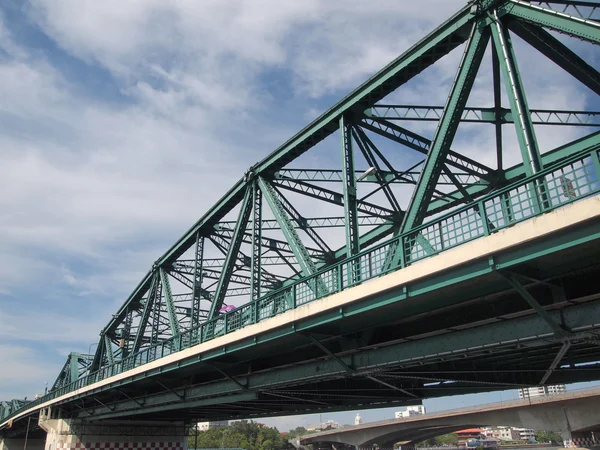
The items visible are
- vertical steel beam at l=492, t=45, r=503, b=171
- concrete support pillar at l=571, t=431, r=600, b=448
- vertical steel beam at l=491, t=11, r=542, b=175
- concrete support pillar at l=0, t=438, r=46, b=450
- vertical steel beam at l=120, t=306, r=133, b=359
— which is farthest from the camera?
concrete support pillar at l=0, t=438, r=46, b=450

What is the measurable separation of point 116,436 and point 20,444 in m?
47.9

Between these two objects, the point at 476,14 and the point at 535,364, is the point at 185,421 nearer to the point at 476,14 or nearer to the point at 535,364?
the point at 535,364

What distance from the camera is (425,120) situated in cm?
1869

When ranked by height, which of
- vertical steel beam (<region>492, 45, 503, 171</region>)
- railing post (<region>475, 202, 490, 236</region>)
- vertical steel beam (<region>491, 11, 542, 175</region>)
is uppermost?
vertical steel beam (<region>492, 45, 503, 171</region>)

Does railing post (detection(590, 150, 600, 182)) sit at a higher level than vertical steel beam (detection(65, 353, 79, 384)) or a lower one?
lower

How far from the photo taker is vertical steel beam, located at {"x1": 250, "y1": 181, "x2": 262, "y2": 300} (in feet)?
76.1

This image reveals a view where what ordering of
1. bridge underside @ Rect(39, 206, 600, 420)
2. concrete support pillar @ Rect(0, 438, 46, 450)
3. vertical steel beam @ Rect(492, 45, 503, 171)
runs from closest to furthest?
bridge underside @ Rect(39, 206, 600, 420)
vertical steel beam @ Rect(492, 45, 503, 171)
concrete support pillar @ Rect(0, 438, 46, 450)

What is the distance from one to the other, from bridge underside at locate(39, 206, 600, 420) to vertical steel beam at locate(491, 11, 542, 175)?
297 centimetres

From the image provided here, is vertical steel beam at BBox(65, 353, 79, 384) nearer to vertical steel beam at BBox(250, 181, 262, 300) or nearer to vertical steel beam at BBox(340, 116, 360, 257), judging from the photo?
vertical steel beam at BBox(250, 181, 262, 300)

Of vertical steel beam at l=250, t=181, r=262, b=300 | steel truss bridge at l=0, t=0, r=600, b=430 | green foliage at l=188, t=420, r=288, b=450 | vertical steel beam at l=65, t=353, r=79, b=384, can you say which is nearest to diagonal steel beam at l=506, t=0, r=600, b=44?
steel truss bridge at l=0, t=0, r=600, b=430

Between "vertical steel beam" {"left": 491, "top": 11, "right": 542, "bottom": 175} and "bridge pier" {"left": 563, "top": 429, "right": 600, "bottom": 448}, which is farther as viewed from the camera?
"bridge pier" {"left": 563, "top": 429, "right": 600, "bottom": 448}

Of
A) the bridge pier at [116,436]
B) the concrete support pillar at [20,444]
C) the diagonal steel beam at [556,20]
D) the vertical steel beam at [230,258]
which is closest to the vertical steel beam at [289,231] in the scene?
the vertical steel beam at [230,258]

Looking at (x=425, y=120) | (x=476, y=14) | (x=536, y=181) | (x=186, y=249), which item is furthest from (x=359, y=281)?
(x=186, y=249)

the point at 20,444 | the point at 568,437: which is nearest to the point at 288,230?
the point at 568,437
